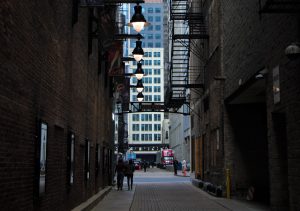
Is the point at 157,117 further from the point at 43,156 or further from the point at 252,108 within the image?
the point at 43,156

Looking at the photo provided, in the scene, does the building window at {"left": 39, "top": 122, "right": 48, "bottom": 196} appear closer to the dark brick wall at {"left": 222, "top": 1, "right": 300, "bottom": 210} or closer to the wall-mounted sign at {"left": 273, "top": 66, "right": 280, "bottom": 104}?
the dark brick wall at {"left": 222, "top": 1, "right": 300, "bottom": 210}

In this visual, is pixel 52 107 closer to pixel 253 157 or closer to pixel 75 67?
pixel 75 67

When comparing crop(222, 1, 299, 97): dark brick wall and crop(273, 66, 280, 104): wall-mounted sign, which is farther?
crop(273, 66, 280, 104): wall-mounted sign

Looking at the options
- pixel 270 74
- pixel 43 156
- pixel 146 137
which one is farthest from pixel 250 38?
pixel 146 137

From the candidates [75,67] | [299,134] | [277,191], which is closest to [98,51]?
[75,67]

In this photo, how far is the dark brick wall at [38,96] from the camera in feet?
24.2

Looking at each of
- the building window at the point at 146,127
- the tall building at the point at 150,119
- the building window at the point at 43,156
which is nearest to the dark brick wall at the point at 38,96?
the building window at the point at 43,156

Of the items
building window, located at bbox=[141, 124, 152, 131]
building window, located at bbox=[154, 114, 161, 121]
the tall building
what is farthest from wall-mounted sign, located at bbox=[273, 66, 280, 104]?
building window, located at bbox=[154, 114, 161, 121]

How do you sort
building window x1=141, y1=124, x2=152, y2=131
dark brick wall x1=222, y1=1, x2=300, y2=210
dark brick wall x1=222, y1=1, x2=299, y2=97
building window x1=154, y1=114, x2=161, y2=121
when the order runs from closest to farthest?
dark brick wall x1=222, y1=1, x2=300, y2=210 → dark brick wall x1=222, y1=1, x2=299, y2=97 → building window x1=141, y1=124, x2=152, y2=131 → building window x1=154, y1=114, x2=161, y2=121

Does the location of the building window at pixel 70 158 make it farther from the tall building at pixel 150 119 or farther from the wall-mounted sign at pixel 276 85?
the tall building at pixel 150 119

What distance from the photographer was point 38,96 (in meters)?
9.42

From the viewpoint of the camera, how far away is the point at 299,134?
38.2 feet

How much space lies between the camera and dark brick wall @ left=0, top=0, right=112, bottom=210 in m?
7.37

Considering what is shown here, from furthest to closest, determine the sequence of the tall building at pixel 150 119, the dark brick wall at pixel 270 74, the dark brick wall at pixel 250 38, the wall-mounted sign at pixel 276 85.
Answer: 1. the tall building at pixel 150 119
2. the wall-mounted sign at pixel 276 85
3. the dark brick wall at pixel 250 38
4. the dark brick wall at pixel 270 74
